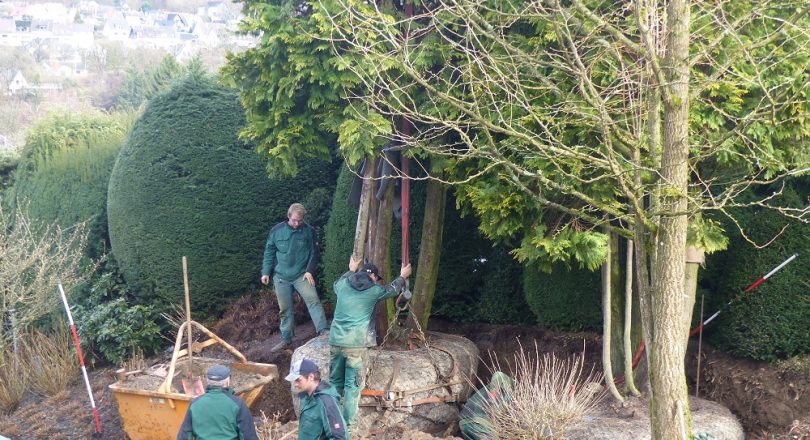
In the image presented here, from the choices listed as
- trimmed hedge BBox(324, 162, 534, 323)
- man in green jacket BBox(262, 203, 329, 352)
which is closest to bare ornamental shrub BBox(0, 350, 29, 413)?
man in green jacket BBox(262, 203, 329, 352)

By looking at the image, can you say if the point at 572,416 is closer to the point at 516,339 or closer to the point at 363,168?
the point at 516,339

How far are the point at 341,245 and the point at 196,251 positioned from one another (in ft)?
7.60

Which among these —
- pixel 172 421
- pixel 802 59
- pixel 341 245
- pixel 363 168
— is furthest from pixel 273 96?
pixel 802 59

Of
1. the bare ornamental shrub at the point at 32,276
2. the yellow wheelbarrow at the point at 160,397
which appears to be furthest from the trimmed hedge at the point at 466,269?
the bare ornamental shrub at the point at 32,276

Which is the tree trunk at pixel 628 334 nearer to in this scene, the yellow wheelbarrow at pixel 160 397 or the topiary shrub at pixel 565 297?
the topiary shrub at pixel 565 297

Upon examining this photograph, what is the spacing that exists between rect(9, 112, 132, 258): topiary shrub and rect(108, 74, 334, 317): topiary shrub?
1409 mm

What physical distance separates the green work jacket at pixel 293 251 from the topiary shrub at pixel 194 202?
196 cm

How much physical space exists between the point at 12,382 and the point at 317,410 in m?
6.39

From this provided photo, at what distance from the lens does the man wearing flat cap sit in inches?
224

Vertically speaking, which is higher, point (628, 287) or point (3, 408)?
point (628, 287)

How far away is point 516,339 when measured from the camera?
Answer: 9.09 m

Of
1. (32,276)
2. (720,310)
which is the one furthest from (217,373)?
(32,276)

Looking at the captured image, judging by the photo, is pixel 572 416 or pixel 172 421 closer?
pixel 572 416

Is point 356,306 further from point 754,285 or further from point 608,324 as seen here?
point 754,285
